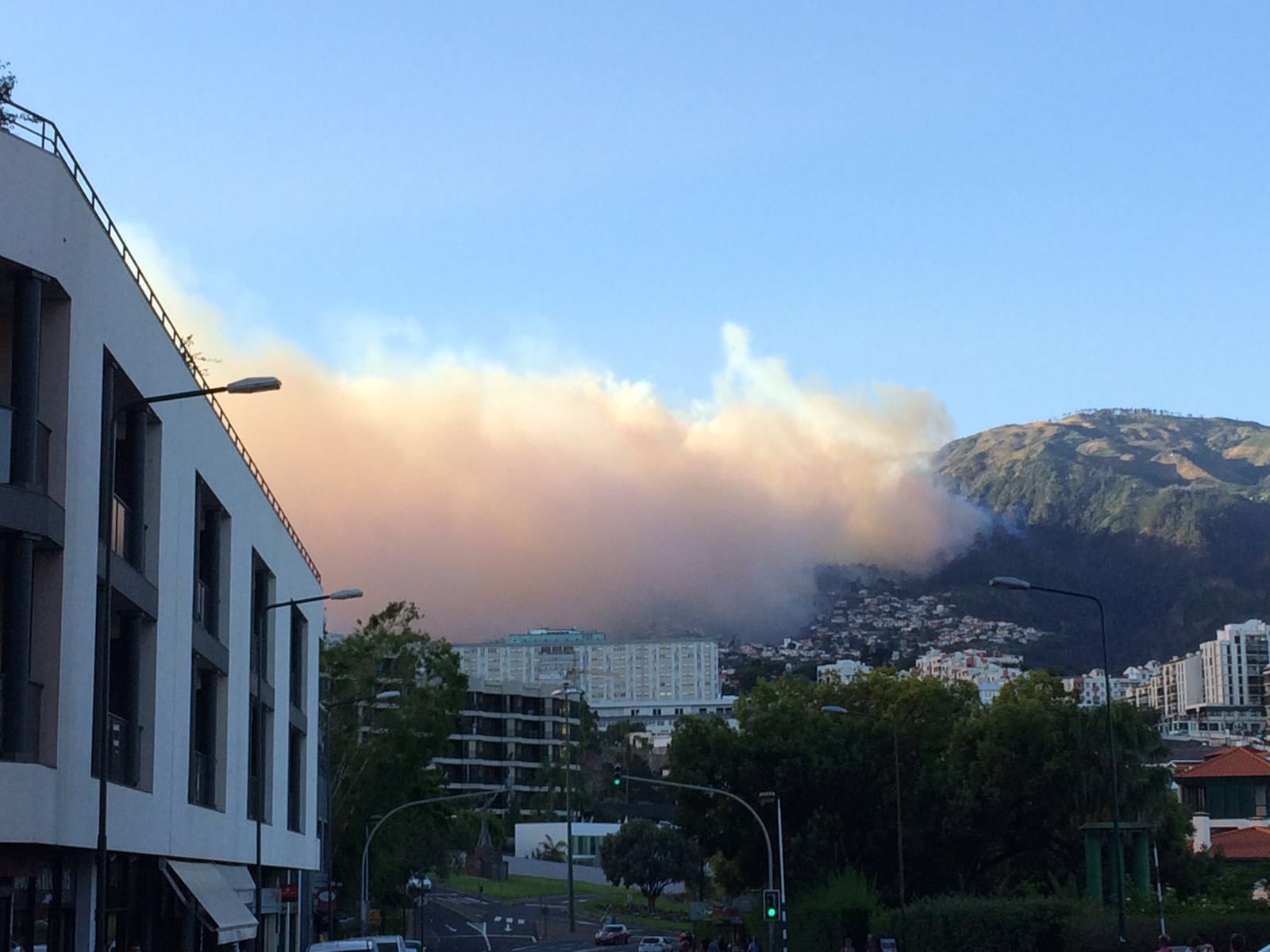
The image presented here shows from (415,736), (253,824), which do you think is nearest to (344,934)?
(415,736)

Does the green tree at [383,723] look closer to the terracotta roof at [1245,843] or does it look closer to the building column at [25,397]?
the terracotta roof at [1245,843]

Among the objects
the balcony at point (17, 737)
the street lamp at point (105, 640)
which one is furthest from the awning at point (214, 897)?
the balcony at point (17, 737)

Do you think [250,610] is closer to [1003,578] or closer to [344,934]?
[1003,578]

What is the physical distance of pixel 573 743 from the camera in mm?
173000

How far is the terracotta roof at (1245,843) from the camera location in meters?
84.5

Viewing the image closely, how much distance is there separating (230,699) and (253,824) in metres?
5.16

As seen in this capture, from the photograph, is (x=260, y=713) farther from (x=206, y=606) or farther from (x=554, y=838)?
(x=554, y=838)

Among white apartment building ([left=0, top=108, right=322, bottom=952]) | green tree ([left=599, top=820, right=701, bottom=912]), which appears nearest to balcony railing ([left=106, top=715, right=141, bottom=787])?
white apartment building ([left=0, top=108, right=322, bottom=952])

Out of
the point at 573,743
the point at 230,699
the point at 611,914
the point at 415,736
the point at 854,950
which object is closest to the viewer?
the point at 230,699

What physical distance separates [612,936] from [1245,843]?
3210cm

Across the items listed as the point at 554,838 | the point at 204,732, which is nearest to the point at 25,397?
the point at 204,732

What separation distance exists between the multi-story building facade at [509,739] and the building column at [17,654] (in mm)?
146178

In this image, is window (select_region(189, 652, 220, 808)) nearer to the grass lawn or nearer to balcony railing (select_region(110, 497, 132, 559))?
balcony railing (select_region(110, 497, 132, 559))

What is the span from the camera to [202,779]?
3338 cm
